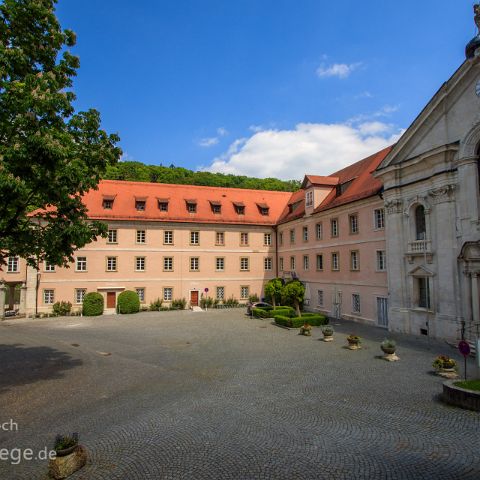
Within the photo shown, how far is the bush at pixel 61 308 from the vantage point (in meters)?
34.8

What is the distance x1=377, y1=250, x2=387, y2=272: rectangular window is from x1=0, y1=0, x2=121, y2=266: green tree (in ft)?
65.4

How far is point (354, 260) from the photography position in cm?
2939

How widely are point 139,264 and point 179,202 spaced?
8.66 m

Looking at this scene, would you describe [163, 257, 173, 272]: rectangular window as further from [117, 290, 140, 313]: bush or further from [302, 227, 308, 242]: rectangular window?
[302, 227, 308, 242]: rectangular window

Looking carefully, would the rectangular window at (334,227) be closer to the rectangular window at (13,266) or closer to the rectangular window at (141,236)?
the rectangular window at (141,236)

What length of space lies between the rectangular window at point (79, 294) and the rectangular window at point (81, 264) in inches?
79.1

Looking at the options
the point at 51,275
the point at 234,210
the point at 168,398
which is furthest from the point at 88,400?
the point at 234,210

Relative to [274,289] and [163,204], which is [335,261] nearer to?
[274,289]

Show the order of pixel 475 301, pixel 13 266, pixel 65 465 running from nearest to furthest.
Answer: pixel 65 465, pixel 475 301, pixel 13 266

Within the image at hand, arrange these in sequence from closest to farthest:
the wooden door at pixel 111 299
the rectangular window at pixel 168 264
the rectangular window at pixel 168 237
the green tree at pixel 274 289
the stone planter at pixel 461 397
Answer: the stone planter at pixel 461 397 < the green tree at pixel 274 289 < the wooden door at pixel 111 299 < the rectangular window at pixel 168 264 < the rectangular window at pixel 168 237

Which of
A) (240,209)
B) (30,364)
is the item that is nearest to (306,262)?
(240,209)

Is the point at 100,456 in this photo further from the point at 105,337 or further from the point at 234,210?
the point at 234,210

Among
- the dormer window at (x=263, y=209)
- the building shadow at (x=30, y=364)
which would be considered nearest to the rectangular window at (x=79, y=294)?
the building shadow at (x=30, y=364)

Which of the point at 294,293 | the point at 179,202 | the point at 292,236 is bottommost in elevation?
the point at 294,293
